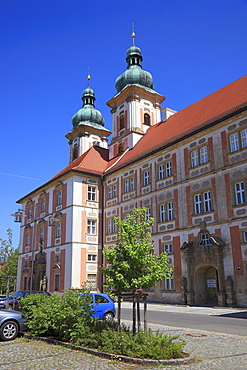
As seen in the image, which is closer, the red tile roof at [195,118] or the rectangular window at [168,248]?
the red tile roof at [195,118]

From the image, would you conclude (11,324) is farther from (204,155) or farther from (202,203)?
(204,155)

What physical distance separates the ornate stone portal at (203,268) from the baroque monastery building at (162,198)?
7 cm

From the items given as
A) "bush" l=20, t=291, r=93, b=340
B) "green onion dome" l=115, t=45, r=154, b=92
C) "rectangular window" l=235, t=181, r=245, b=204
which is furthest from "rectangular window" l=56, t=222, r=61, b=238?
"bush" l=20, t=291, r=93, b=340

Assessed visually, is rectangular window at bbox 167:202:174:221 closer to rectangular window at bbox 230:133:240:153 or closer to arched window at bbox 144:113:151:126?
rectangular window at bbox 230:133:240:153

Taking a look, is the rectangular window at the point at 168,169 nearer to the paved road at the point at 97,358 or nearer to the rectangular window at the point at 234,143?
the rectangular window at the point at 234,143

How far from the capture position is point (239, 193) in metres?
23.3

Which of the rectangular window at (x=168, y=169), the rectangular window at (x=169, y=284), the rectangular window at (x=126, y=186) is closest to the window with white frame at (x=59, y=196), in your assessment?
the rectangular window at (x=126, y=186)

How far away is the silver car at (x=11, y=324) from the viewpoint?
11.5m

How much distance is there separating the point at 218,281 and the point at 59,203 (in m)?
20.9

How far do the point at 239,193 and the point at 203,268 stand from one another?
6.15m

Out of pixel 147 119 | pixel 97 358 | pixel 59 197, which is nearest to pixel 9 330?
pixel 97 358

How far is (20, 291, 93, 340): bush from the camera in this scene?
10609 millimetres

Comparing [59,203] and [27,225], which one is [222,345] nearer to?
[59,203]

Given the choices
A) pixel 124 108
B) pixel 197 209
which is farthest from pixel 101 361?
pixel 124 108
